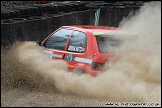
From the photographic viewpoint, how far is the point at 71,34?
29.6ft

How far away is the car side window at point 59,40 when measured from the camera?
9.12 m

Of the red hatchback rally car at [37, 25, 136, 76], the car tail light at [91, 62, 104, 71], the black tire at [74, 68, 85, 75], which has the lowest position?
the black tire at [74, 68, 85, 75]

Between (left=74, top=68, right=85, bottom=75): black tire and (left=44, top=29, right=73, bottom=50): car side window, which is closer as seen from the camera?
(left=74, top=68, right=85, bottom=75): black tire

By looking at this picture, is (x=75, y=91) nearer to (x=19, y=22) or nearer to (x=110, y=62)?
(x=110, y=62)

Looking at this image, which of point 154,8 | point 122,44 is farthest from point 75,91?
point 154,8

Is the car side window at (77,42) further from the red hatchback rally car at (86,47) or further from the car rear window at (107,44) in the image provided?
the car rear window at (107,44)

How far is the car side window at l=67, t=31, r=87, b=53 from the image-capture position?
861 centimetres

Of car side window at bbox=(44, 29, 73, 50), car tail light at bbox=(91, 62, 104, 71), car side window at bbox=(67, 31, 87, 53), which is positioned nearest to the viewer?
car tail light at bbox=(91, 62, 104, 71)

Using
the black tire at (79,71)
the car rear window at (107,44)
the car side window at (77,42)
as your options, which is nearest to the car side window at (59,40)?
the car side window at (77,42)

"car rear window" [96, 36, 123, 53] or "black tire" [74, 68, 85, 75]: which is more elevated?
"car rear window" [96, 36, 123, 53]

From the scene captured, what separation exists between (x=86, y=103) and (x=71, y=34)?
2.22 meters

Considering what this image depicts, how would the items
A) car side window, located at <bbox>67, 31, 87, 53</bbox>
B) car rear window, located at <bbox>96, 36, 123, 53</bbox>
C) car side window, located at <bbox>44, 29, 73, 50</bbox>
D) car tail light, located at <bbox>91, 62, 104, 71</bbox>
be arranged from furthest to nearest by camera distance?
car side window, located at <bbox>44, 29, 73, 50</bbox> → car side window, located at <bbox>67, 31, 87, 53</bbox> → car rear window, located at <bbox>96, 36, 123, 53</bbox> → car tail light, located at <bbox>91, 62, 104, 71</bbox>

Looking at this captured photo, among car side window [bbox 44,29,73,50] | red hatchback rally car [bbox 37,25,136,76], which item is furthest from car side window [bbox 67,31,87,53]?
car side window [bbox 44,29,73,50]

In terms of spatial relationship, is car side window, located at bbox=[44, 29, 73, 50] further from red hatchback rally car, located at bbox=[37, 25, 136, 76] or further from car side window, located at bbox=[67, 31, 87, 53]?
car side window, located at bbox=[67, 31, 87, 53]
